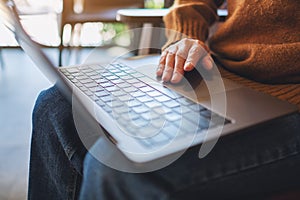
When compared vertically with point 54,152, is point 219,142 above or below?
above

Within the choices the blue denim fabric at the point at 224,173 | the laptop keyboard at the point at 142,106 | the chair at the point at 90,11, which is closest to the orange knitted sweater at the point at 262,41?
the blue denim fabric at the point at 224,173

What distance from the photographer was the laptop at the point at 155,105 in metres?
0.44

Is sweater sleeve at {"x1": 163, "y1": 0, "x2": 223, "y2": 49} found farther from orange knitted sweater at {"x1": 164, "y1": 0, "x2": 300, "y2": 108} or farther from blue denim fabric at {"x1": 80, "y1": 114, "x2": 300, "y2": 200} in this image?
blue denim fabric at {"x1": 80, "y1": 114, "x2": 300, "y2": 200}

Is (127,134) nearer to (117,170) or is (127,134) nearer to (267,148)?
(117,170)

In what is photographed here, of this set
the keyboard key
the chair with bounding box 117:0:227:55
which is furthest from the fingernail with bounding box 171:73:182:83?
the chair with bounding box 117:0:227:55

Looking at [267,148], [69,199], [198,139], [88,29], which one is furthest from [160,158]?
[88,29]

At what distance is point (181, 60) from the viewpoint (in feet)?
2.24

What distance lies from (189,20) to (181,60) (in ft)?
0.86

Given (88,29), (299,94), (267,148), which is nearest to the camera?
(267,148)

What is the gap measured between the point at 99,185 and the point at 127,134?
0.29ft

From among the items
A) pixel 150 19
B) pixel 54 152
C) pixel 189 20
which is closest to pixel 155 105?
pixel 54 152

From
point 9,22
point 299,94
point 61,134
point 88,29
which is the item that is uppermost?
point 9,22

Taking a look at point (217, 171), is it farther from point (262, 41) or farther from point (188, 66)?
point (262, 41)

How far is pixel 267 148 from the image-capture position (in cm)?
53
